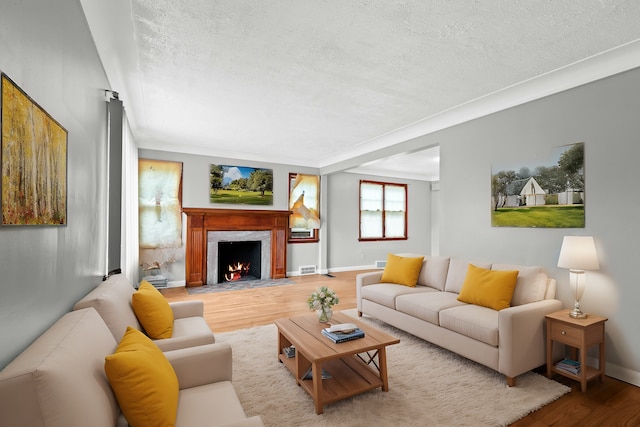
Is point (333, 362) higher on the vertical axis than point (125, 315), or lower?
lower

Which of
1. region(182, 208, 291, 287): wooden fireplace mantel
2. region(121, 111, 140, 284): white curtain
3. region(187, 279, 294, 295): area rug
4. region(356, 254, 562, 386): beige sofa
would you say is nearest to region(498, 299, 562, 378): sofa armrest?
region(356, 254, 562, 386): beige sofa

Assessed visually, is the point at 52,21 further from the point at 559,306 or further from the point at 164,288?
the point at 164,288

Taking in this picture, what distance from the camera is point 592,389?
2533mm

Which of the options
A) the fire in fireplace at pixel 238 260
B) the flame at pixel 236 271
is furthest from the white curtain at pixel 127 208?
the flame at pixel 236 271

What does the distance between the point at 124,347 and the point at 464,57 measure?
322 cm

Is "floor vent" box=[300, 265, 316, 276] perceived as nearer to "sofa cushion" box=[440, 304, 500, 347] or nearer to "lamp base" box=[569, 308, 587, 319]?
"sofa cushion" box=[440, 304, 500, 347]

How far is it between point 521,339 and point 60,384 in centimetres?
294

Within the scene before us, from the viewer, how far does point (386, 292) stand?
12.7 ft

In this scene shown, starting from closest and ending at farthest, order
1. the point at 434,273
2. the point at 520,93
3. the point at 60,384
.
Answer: the point at 60,384
the point at 520,93
the point at 434,273

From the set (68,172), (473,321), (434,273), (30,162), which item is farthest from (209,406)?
(434,273)

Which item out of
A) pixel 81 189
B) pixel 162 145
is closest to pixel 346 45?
pixel 81 189

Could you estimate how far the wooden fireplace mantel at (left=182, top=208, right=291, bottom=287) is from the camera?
241 inches

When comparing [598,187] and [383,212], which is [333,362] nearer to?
[598,187]

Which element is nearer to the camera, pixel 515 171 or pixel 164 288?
pixel 515 171
